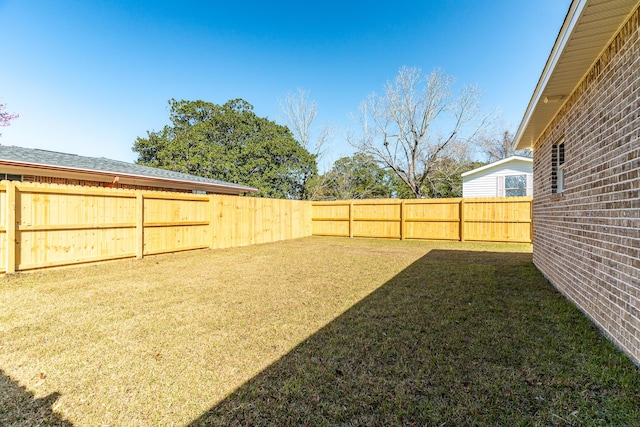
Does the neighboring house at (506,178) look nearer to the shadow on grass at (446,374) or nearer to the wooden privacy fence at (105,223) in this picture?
the wooden privacy fence at (105,223)

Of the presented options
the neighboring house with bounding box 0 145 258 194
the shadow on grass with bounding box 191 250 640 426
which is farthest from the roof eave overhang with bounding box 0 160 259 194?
the shadow on grass with bounding box 191 250 640 426

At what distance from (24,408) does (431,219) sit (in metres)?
11.9

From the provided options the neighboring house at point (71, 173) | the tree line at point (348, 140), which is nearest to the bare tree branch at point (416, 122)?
the tree line at point (348, 140)

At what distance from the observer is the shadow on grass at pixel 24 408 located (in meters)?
1.64

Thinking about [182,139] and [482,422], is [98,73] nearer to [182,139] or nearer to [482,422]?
[182,139]

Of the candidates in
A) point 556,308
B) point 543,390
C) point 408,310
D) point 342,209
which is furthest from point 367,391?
point 342,209

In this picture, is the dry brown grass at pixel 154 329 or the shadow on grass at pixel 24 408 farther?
the dry brown grass at pixel 154 329

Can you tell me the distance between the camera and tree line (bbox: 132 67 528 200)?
722 inches

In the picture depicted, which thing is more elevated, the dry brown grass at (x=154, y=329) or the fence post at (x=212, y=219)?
the fence post at (x=212, y=219)

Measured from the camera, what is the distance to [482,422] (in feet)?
5.34

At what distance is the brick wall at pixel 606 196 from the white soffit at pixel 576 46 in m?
0.10

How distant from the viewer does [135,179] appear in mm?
10758

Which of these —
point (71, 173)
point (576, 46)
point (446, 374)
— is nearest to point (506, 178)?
point (576, 46)

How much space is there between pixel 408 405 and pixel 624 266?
2247mm
